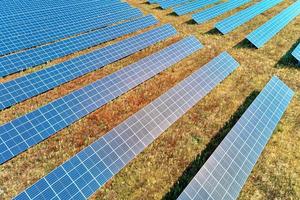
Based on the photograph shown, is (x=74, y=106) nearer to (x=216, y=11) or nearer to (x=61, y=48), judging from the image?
(x=61, y=48)

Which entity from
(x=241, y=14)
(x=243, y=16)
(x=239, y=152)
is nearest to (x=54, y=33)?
(x=239, y=152)

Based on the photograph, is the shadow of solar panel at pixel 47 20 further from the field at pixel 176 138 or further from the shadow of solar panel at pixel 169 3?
the field at pixel 176 138

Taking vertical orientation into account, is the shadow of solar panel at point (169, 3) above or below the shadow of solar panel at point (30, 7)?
above

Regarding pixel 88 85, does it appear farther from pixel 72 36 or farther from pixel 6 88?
pixel 72 36

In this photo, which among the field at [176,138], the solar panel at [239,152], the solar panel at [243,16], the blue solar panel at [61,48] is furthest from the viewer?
the solar panel at [243,16]

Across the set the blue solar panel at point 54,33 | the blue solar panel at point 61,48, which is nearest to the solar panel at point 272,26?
the blue solar panel at point 61,48

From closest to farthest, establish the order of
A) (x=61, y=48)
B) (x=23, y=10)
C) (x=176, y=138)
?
(x=176, y=138)
(x=61, y=48)
(x=23, y=10)
